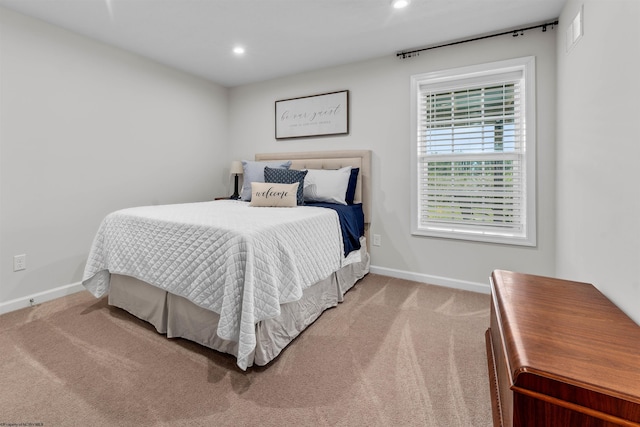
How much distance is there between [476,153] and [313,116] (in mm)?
1786

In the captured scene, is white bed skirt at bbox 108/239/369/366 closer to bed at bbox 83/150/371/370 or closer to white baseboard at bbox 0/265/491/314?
bed at bbox 83/150/371/370

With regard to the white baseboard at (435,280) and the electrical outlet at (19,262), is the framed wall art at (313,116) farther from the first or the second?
the electrical outlet at (19,262)

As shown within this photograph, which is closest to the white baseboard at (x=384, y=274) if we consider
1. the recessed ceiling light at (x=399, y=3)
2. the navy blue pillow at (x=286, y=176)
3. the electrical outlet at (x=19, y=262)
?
the electrical outlet at (x=19, y=262)

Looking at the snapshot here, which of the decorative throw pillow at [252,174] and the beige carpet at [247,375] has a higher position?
the decorative throw pillow at [252,174]

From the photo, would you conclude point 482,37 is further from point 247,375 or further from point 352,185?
point 247,375

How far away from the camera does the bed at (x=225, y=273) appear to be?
1575 mm

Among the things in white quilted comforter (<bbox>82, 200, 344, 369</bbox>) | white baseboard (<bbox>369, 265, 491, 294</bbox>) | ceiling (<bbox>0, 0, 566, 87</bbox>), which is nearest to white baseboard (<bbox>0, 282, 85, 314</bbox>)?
white quilted comforter (<bbox>82, 200, 344, 369</bbox>)

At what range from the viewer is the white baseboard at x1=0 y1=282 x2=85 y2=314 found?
2357 millimetres

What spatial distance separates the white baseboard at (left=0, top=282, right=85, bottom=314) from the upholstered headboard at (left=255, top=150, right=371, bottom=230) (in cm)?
246

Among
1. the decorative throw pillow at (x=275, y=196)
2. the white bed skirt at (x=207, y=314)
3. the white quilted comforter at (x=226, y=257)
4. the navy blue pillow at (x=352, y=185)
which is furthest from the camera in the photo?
the navy blue pillow at (x=352, y=185)

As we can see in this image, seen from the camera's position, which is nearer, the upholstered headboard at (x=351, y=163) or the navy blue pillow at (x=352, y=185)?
the navy blue pillow at (x=352, y=185)

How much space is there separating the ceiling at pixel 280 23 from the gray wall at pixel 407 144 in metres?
0.17

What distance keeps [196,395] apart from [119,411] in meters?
0.32

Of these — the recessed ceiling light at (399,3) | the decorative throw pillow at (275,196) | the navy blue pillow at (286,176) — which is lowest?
the decorative throw pillow at (275,196)
